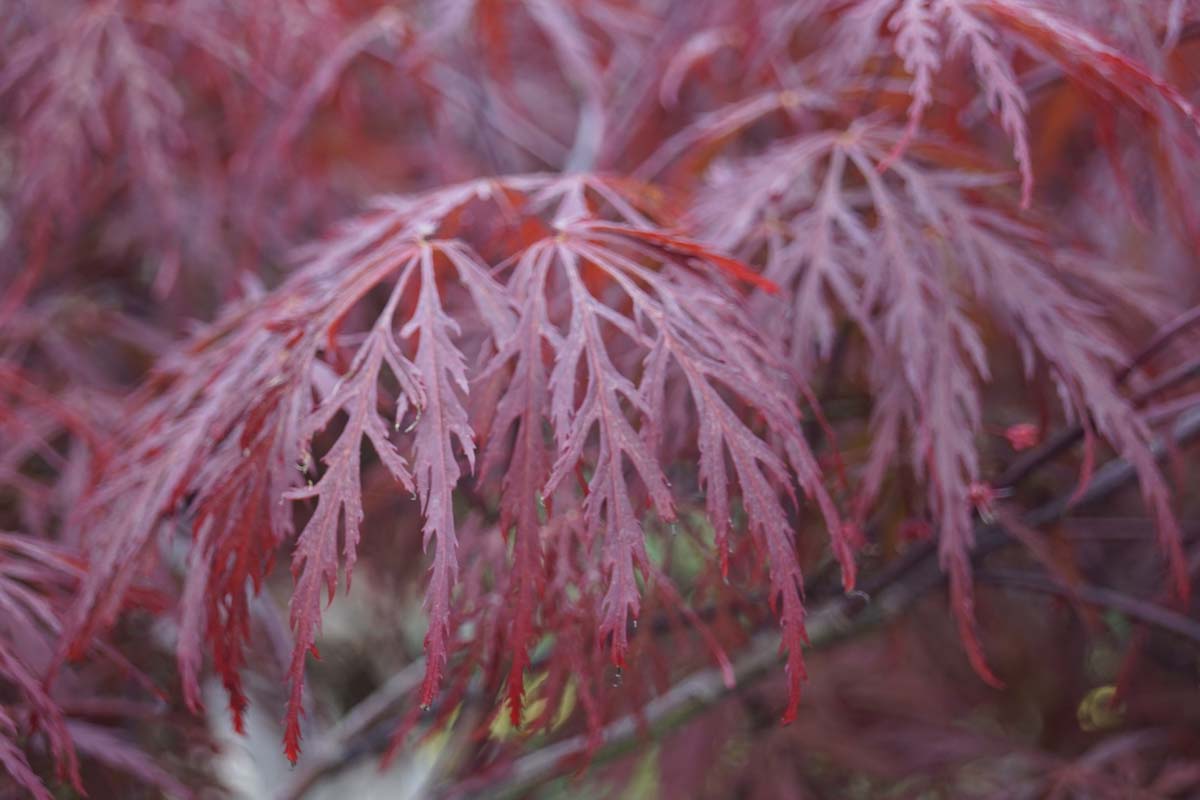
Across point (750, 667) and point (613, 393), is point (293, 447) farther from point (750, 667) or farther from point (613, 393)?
point (750, 667)

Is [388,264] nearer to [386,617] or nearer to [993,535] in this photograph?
[993,535]

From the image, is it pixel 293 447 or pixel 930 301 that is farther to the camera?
pixel 930 301

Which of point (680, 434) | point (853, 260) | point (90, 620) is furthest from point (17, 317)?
point (853, 260)

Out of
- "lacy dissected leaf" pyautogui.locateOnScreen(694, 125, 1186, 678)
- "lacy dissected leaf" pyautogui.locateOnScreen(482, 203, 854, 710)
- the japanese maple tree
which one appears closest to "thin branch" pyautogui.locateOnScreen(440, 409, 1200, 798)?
the japanese maple tree

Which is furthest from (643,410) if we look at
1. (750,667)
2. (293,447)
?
(750,667)

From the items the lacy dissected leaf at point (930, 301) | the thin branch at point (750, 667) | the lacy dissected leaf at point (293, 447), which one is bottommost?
the thin branch at point (750, 667)

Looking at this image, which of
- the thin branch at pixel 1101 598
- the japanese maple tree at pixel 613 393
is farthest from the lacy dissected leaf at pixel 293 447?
the thin branch at pixel 1101 598

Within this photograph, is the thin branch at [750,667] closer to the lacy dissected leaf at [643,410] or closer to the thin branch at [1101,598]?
the thin branch at [1101,598]

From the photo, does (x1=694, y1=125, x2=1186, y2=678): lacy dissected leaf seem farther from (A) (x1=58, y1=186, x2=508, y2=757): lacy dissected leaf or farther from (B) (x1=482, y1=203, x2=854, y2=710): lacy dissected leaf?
(A) (x1=58, y1=186, x2=508, y2=757): lacy dissected leaf
